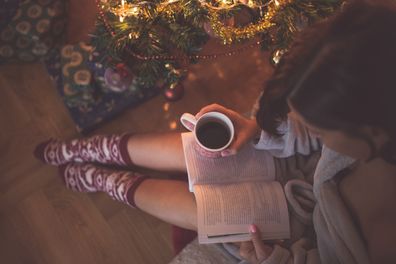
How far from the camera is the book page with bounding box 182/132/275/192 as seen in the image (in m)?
0.92

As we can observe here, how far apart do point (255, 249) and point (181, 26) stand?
53cm

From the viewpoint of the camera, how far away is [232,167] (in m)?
0.93

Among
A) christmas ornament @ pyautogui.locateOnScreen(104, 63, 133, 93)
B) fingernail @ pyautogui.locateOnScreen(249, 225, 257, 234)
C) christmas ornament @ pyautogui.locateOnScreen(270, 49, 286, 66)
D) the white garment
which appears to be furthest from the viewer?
christmas ornament @ pyautogui.locateOnScreen(104, 63, 133, 93)

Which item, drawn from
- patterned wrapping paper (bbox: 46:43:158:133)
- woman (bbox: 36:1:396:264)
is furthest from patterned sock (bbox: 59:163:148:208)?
patterned wrapping paper (bbox: 46:43:158:133)

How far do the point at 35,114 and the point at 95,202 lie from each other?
350 mm

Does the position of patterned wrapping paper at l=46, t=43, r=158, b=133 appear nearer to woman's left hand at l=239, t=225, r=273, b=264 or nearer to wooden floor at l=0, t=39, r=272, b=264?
wooden floor at l=0, t=39, r=272, b=264

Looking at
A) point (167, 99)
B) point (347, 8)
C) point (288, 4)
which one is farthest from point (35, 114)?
point (347, 8)

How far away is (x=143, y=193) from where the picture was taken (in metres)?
1.01

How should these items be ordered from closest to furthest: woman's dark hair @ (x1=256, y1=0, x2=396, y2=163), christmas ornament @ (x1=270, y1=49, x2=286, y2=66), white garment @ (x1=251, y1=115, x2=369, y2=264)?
woman's dark hair @ (x1=256, y1=0, x2=396, y2=163), white garment @ (x1=251, y1=115, x2=369, y2=264), christmas ornament @ (x1=270, y1=49, x2=286, y2=66)

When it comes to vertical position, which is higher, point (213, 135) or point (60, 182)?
point (213, 135)

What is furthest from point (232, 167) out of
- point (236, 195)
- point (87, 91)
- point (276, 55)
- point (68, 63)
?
point (68, 63)

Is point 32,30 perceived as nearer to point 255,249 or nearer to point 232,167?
point 232,167

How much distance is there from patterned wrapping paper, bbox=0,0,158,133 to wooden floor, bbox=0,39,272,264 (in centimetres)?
5

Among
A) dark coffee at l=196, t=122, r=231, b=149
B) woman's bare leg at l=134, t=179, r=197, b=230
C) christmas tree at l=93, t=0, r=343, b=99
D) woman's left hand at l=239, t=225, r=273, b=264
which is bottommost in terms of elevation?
woman's left hand at l=239, t=225, r=273, b=264
